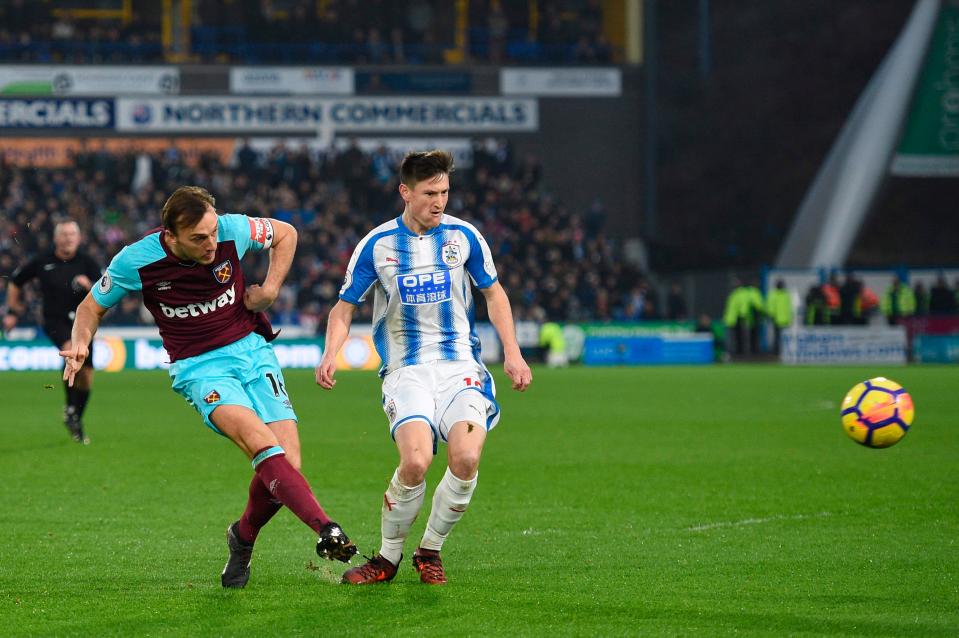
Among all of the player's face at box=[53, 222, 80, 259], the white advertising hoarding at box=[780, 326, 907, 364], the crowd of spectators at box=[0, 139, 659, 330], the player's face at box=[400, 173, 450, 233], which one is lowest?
the white advertising hoarding at box=[780, 326, 907, 364]

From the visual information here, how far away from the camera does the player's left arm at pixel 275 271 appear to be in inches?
241

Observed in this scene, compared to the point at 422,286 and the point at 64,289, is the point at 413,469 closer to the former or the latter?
the point at 422,286

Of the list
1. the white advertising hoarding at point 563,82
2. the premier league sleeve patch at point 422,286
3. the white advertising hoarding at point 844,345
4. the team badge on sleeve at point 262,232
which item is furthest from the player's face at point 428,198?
the white advertising hoarding at point 563,82

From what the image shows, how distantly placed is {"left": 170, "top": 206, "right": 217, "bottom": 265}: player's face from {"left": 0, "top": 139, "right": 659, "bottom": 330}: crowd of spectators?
2515cm

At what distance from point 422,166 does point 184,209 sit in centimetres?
114

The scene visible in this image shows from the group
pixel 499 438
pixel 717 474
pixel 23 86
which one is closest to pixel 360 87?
pixel 23 86

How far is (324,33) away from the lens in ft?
138

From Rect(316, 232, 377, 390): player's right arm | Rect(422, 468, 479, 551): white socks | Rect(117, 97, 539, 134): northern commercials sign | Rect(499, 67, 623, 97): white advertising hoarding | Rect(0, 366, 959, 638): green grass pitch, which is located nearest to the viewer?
Rect(0, 366, 959, 638): green grass pitch

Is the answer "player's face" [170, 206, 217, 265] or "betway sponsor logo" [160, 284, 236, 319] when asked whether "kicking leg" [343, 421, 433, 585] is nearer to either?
"betway sponsor logo" [160, 284, 236, 319]

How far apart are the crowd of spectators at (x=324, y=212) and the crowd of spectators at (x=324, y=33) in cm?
438

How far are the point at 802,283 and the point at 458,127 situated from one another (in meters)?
13.3

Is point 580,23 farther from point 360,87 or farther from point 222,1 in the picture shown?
point 222,1

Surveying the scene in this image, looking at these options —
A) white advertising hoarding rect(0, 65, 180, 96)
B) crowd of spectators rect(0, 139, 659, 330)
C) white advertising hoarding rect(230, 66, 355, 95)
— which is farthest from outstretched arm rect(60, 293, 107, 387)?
white advertising hoarding rect(0, 65, 180, 96)

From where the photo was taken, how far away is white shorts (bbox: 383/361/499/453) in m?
6.27
